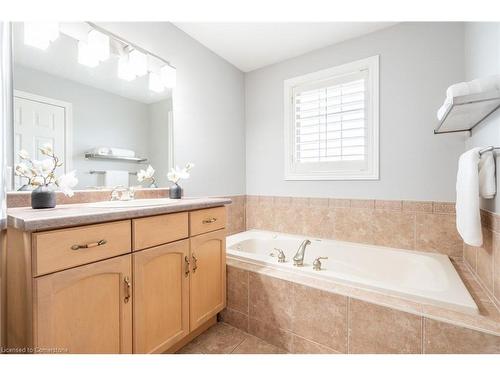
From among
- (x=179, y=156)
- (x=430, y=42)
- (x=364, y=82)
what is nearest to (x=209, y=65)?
(x=179, y=156)

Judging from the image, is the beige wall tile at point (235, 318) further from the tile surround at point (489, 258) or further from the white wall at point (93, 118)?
the tile surround at point (489, 258)

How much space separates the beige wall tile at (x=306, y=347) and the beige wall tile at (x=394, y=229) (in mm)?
1072

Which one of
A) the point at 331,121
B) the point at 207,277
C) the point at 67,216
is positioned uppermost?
the point at 331,121

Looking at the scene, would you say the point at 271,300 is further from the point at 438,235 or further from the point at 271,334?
the point at 438,235

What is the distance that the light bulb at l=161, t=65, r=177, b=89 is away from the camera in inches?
72.4

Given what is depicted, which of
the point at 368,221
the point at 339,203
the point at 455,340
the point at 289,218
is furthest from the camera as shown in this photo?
the point at 289,218

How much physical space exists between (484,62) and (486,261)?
1129mm

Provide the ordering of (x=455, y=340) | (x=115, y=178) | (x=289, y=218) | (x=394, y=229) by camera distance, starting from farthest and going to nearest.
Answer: (x=289, y=218), (x=394, y=229), (x=115, y=178), (x=455, y=340)

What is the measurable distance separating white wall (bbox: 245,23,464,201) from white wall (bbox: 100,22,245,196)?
2.79 feet

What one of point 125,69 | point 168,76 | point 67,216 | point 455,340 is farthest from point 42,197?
point 455,340

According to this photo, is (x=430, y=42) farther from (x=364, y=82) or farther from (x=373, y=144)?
(x=373, y=144)

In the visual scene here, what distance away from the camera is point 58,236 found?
2.67 feet

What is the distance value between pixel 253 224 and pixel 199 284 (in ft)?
4.26

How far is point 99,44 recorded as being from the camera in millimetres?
1465
